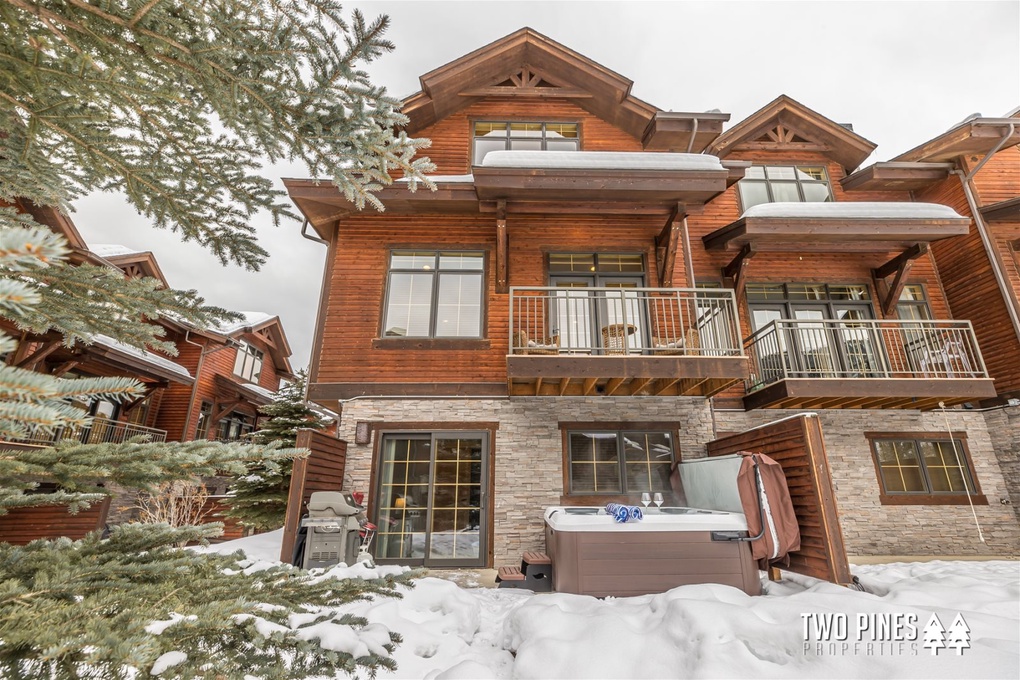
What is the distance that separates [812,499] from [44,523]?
48.0 ft

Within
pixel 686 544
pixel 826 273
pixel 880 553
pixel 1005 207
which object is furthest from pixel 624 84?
pixel 880 553

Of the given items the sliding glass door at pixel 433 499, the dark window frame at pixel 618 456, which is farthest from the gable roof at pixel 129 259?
the dark window frame at pixel 618 456

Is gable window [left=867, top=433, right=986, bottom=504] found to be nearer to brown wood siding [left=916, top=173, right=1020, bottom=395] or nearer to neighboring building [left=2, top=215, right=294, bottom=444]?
brown wood siding [left=916, top=173, right=1020, bottom=395]

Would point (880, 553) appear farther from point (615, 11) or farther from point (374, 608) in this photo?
point (615, 11)

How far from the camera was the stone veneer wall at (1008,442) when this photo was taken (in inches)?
276

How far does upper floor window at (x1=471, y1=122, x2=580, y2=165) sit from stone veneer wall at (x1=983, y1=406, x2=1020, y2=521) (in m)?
8.52


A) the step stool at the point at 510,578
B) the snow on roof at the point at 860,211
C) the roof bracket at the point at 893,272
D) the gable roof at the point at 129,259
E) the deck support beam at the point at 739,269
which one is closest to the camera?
the step stool at the point at 510,578

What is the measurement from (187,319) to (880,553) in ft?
30.1

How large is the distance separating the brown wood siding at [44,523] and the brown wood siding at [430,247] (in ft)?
25.5

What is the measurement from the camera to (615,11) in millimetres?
Result: 18656

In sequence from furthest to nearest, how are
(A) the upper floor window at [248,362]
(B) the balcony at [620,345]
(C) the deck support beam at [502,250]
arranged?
1. (A) the upper floor window at [248,362]
2. (C) the deck support beam at [502,250]
3. (B) the balcony at [620,345]

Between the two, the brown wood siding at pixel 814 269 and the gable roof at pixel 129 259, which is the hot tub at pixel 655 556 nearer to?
the brown wood siding at pixel 814 269

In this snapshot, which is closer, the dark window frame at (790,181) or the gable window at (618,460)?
the gable window at (618,460)

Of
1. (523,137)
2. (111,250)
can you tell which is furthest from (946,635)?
(111,250)
